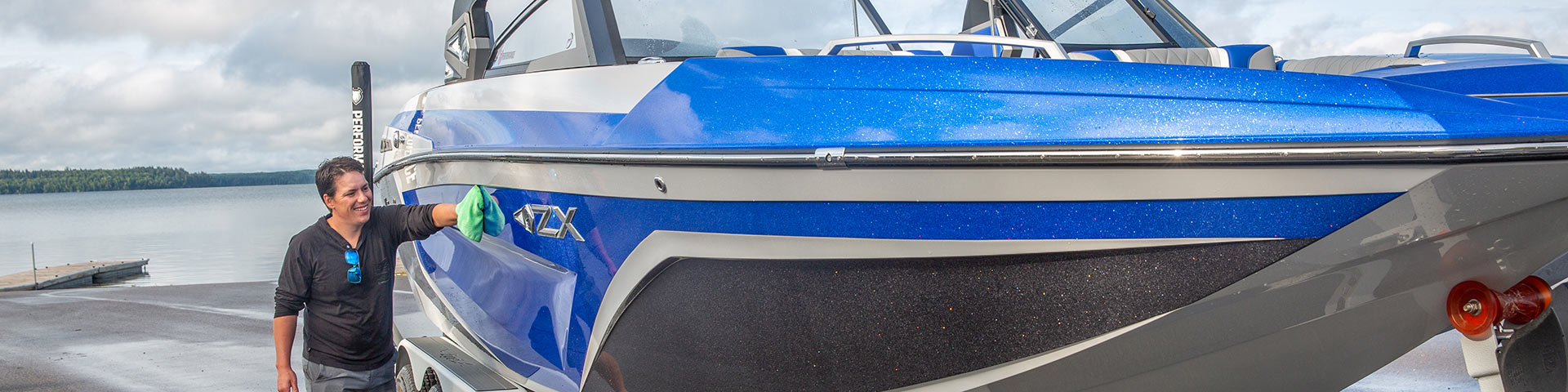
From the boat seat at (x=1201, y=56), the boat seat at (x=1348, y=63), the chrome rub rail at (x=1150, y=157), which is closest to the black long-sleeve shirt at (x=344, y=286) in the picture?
the chrome rub rail at (x=1150, y=157)

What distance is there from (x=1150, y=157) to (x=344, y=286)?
7.27 ft

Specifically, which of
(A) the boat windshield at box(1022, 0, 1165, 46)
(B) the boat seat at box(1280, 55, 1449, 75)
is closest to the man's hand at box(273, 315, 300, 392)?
(A) the boat windshield at box(1022, 0, 1165, 46)

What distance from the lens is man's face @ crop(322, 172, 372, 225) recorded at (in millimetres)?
2861

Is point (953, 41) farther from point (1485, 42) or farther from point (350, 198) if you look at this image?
point (1485, 42)

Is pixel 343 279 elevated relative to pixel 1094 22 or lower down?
lower down

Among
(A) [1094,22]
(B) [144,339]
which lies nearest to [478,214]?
(A) [1094,22]

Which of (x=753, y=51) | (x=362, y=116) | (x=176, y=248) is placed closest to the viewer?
(x=753, y=51)

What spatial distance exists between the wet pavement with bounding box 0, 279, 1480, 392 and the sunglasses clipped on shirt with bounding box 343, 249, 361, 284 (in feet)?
7.04

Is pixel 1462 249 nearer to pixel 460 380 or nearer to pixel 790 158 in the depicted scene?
pixel 790 158

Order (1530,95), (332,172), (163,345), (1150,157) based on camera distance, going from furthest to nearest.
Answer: (163,345), (332,172), (1530,95), (1150,157)

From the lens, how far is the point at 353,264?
2877mm

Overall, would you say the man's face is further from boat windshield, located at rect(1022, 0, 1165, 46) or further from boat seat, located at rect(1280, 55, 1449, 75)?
boat seat, located at rect(1280, 55, 1449, 75)

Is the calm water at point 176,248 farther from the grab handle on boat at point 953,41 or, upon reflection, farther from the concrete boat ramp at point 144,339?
the grab handle on boat at point 953,41

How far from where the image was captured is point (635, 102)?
6.78 feet
